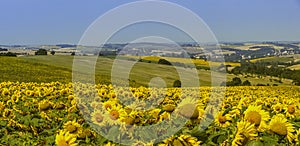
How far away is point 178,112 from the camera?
308 cm

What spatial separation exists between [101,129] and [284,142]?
1.33m

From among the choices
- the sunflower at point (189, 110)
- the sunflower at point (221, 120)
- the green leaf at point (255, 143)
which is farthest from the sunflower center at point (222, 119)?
the green leaf at point (255, 143)

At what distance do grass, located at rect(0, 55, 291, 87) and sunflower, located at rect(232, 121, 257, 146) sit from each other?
19168 millimetres

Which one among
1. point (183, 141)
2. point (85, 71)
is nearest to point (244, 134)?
point (183, 141)

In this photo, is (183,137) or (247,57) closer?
(183,137)

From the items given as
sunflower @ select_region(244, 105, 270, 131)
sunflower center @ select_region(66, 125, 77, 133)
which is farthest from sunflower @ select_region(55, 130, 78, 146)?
sunflower @ select_region(244, 105, 270, 131)

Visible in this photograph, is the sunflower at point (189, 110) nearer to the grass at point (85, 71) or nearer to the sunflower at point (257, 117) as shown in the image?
the sunflower at point (257, 117)

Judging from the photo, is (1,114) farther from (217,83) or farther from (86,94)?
(217,83)

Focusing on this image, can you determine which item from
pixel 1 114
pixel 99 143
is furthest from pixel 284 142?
pixel 1 114

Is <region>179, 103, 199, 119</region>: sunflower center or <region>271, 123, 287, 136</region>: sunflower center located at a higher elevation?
<region>179, 103, 199, 119</region>: sunflower center

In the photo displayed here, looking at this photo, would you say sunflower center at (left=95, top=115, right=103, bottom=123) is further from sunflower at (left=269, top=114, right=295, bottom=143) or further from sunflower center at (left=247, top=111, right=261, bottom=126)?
sunflower at (left=269, top=114, right=295, bottom=143)

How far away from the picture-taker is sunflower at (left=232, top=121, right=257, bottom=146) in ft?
7.93

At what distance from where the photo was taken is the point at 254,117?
2.90 metres

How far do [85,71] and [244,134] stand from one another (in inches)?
817
